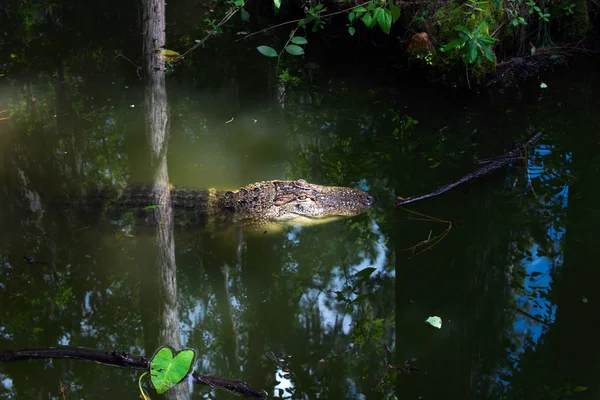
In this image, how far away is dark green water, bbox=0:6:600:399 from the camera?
315cm

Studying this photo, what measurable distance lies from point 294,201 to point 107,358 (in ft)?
6.93

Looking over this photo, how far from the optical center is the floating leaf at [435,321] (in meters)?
3.39

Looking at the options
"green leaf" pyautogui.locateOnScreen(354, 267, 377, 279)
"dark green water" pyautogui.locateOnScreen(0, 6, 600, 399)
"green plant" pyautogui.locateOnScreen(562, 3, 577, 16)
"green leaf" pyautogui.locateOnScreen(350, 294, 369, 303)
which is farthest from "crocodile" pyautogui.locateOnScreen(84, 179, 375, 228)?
"green plant" pyautogui.locateOnScreen(562, 3, 577, 16)

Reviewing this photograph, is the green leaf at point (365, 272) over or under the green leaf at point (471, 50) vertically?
under

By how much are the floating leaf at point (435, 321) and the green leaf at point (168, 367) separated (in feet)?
5.00

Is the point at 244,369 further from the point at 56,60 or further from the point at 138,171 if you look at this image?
the point at 56,60

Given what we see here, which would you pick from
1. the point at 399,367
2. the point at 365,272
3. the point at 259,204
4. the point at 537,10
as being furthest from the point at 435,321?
the point at 537,10

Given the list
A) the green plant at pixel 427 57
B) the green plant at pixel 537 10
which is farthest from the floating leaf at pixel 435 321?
the green plant at pixel 537 10

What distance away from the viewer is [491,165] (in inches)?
189

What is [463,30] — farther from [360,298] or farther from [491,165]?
[360,298]

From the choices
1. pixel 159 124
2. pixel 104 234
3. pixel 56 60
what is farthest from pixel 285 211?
pixel 56 60

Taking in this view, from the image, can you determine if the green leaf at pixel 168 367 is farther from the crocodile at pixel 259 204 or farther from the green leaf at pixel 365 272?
the crocodile at pixel 259 204

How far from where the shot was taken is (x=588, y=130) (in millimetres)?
5391

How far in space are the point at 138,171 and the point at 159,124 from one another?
0.88 metres
